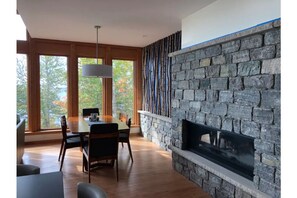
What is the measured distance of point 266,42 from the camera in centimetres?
220

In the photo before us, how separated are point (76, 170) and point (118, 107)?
2.99 meters

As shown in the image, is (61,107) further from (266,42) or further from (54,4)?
(266,42)

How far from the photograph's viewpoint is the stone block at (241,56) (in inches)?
95.1

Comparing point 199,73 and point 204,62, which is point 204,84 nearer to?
point 199,73

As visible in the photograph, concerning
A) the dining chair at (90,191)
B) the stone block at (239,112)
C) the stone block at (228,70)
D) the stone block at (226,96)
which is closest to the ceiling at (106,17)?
the stone block at (228,70)

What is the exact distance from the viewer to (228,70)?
2.69 m

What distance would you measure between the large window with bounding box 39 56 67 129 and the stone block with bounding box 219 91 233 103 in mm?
4534

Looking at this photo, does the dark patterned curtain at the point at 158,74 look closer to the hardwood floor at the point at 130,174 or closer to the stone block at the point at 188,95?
the hardwood floor at the point at 130,174

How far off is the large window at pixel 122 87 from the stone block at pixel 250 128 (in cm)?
459

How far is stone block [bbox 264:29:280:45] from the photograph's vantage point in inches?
81.4

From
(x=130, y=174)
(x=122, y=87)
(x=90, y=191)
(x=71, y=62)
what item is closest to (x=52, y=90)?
(x=71, y=62)

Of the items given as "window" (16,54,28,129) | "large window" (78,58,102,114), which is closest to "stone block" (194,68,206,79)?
"large window" (78,58,102,114)

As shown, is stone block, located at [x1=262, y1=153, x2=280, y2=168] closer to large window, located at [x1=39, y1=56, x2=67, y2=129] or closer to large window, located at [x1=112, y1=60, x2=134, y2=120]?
large window, located at [x1=112, y1=60, x2=134, y2=120]
